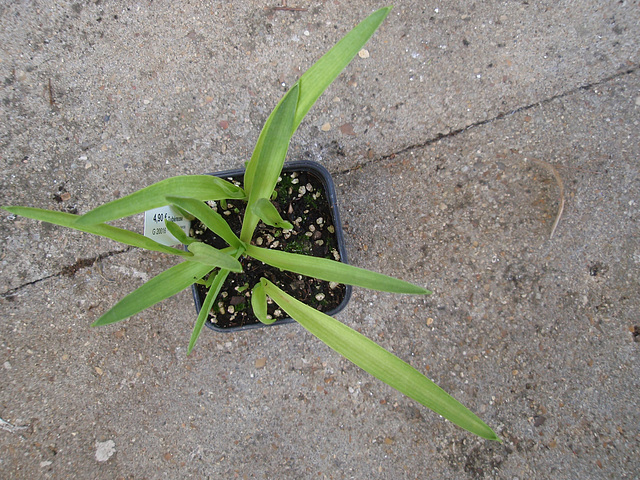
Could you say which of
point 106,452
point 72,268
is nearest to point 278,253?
point 72,268

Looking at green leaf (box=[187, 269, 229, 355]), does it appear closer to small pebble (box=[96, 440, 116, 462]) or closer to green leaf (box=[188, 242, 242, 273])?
green leaf (box=[188, 242, 242, 273])

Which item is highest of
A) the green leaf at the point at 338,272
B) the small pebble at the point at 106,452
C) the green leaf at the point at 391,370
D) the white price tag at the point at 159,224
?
the green leaf at the point at 338,272

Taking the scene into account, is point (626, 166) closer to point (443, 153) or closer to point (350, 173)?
point (443, 153)

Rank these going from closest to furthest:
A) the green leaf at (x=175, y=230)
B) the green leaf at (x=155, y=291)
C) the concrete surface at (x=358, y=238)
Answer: the green leaf at (x=155, y=291)
the green leaf at (x=175, y=230)
the concrete surface at (x=358, y=238)

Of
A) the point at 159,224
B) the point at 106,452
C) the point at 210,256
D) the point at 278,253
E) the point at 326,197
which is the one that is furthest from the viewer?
the point at 106,452

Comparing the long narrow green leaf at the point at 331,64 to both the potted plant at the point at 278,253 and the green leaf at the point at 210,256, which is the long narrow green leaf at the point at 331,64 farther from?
the green leaf at the point at 210,256

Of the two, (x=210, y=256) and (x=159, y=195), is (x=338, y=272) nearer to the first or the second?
(x=210, y=256)

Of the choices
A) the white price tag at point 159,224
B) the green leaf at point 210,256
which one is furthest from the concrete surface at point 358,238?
the green leaf at point 210,256
